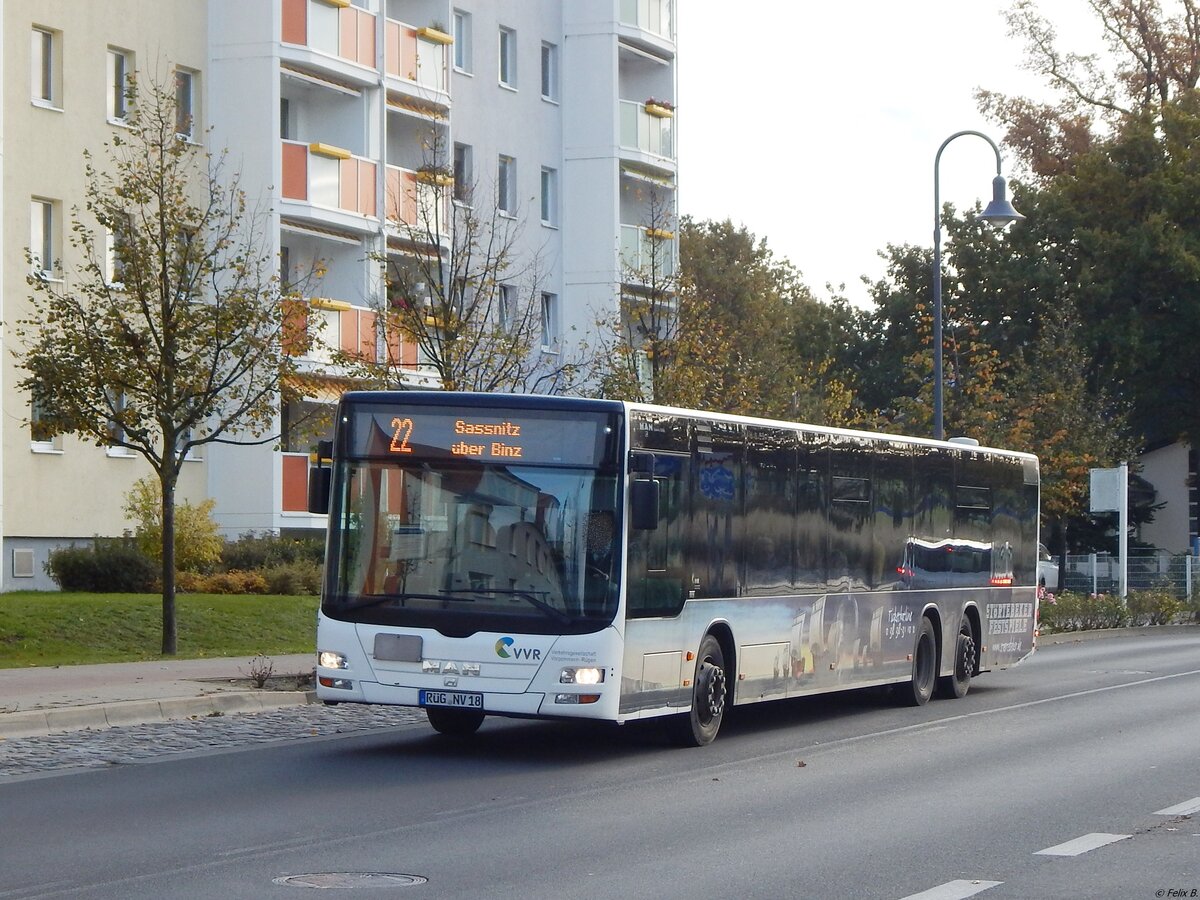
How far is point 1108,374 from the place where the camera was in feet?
201

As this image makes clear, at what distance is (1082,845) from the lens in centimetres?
1034

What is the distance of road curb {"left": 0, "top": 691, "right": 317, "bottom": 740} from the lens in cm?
1647

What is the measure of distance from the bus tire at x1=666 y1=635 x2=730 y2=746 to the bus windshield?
5.49ft

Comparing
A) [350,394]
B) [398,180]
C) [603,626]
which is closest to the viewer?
[603,626]

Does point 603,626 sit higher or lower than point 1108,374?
lower

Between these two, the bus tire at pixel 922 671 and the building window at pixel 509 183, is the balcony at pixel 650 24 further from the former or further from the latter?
the bus tire at pixel 922 671

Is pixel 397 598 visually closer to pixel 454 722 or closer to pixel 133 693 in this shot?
pixel 454 722

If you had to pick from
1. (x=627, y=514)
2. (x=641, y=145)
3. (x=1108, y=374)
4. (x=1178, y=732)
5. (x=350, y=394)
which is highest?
(x=641, y=145)

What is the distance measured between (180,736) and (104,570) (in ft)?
58.1

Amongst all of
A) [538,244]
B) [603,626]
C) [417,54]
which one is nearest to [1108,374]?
[538,244]

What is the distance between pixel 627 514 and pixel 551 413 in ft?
3.21

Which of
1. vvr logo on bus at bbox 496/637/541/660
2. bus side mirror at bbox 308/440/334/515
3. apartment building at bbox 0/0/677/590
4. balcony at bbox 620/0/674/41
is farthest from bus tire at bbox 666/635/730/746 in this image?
balcony at bbox 620/0/674/41

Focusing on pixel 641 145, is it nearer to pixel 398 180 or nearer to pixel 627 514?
pixel 398 180

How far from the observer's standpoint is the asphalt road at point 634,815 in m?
9.18
